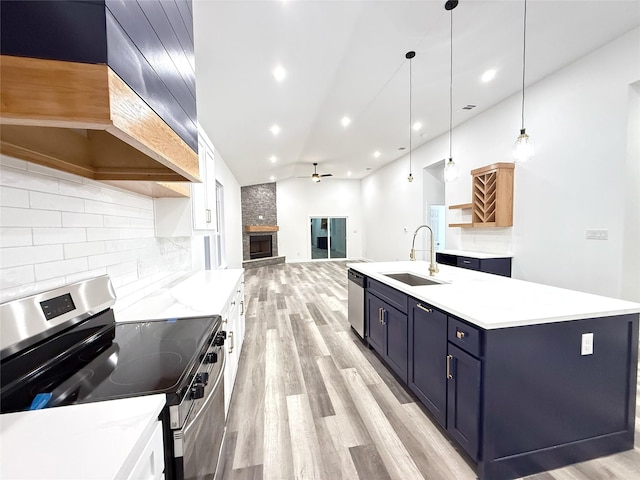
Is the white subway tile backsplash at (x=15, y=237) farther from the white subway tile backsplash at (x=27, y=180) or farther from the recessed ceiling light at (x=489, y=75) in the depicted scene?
the recessed ceiling light at (x=489, y=75)

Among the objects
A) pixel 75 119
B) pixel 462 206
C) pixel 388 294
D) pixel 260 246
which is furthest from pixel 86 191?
pixel 260 246

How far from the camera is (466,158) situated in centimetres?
525

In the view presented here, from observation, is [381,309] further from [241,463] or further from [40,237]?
[40,237]

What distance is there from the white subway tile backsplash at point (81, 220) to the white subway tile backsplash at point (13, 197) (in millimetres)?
206

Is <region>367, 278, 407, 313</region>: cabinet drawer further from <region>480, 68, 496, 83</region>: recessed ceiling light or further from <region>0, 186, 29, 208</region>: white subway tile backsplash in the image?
<region>480, 68, 496, 83</region>: recessed ceiling light

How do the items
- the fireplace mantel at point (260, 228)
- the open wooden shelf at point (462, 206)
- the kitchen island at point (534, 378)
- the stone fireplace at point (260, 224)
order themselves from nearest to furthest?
the kitchen island at point (534, 378) → the open wooden shelf at point (462, 206) → the fireplace mantel at point (260, 228) → the stone fireplace at point (260, 224)

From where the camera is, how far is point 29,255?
1.03 metres

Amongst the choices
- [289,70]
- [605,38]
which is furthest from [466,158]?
[289,70]

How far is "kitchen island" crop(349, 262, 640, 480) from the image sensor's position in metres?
1.37

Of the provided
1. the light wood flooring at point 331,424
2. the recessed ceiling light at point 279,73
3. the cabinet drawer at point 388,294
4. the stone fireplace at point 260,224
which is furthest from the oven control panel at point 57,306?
the stone fireplace at point 260,224

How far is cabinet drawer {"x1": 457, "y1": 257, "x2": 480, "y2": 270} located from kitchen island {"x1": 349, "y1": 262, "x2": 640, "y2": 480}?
105 inches

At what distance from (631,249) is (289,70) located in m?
4.32

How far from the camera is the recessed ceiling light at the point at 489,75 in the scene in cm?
353

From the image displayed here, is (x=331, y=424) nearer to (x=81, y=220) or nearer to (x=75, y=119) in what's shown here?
(x=81, y=220)
